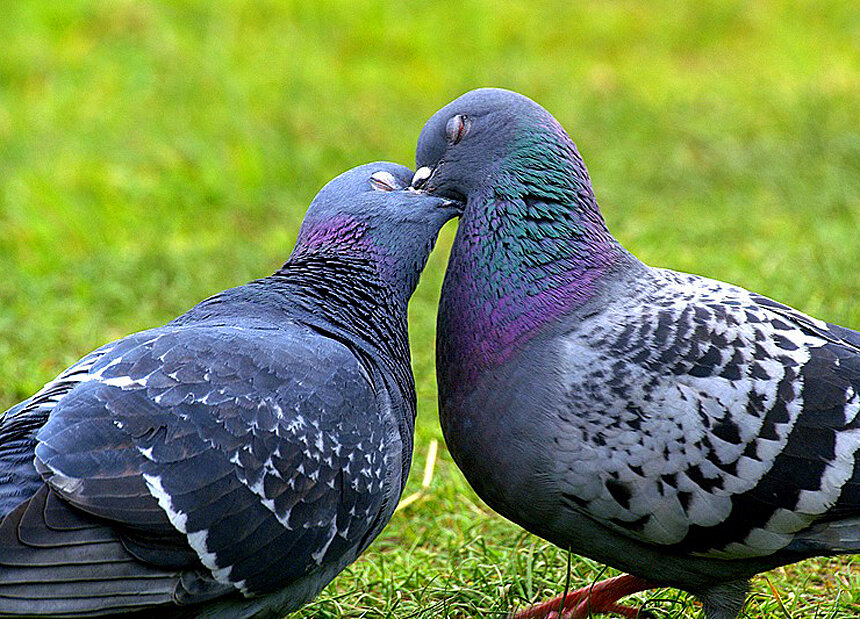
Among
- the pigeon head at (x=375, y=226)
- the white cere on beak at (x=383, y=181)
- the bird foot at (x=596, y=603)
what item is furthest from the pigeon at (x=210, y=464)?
the bird foot at (x=596, y=603)

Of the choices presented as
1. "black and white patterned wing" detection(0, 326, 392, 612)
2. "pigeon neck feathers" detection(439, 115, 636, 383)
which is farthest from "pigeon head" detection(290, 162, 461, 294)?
"black and white patterned wing" detection(0, 326, 392, 612)

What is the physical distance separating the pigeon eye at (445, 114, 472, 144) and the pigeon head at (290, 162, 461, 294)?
195 millimetres

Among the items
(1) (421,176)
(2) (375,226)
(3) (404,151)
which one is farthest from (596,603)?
(3) (404,151)

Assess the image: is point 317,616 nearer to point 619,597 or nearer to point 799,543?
point 619,597

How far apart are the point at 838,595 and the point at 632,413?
3.46 feet

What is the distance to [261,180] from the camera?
8133mm

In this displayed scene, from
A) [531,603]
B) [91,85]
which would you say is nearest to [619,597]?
[531,603]

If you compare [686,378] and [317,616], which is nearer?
[686,378]

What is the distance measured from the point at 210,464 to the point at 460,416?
33.0 inches

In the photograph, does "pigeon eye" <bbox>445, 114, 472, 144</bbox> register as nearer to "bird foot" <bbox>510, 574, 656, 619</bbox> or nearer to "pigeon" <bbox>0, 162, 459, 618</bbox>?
"pigeon" <bbox>0, 162, 459, 618</bbox>

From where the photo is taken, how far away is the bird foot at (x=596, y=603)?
3.49 m

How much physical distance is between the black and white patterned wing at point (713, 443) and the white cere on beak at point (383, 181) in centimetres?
96

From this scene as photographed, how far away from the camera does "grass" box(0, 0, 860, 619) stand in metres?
4.41

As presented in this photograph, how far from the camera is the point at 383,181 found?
375cm
